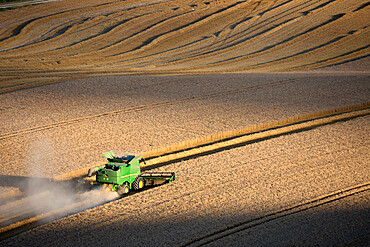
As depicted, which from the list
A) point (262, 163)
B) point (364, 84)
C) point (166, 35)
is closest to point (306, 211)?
point (262, 163)

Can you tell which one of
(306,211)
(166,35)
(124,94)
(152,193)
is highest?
(166,35)

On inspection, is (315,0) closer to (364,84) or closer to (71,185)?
(364,84)

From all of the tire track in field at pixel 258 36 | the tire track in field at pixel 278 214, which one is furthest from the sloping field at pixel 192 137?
the tire track in field at pixel 258 36

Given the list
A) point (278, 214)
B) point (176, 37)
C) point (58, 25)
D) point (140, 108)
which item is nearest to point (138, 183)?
point (278, 214)

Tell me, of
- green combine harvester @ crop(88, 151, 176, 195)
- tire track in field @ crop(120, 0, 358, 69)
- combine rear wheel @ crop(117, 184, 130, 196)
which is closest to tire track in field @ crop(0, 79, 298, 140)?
green combine harvester @ crop(88, 151, 176, 195)

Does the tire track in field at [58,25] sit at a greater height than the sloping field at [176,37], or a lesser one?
greater

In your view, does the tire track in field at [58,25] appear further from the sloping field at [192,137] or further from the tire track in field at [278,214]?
the tire track in field at [278,214]

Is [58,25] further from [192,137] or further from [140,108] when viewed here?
[192,137]
